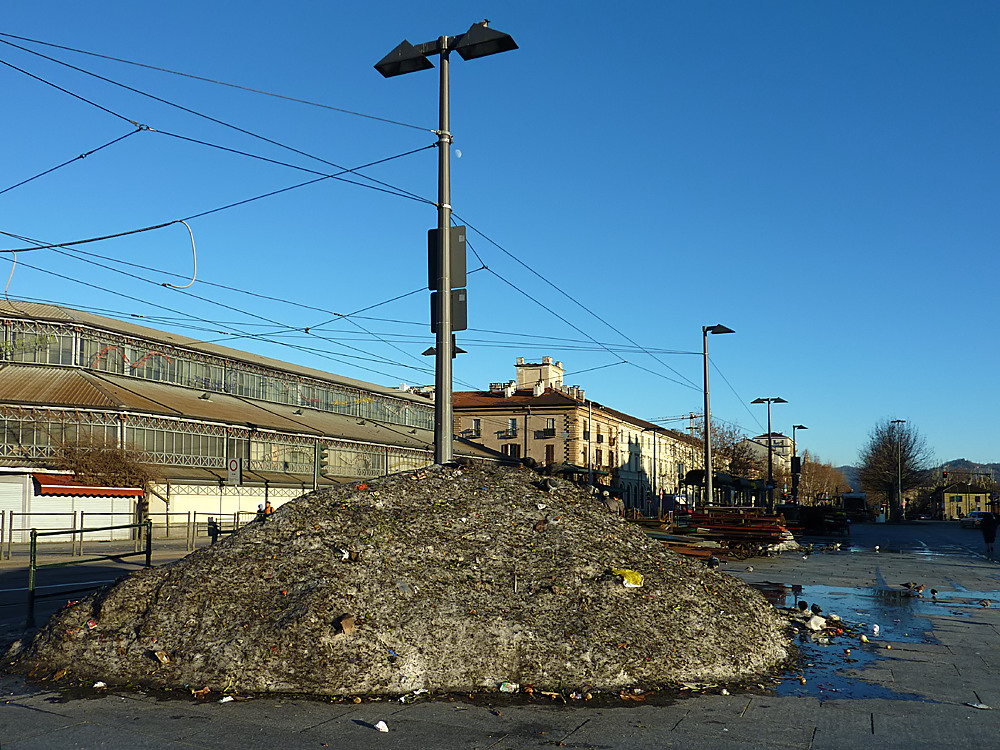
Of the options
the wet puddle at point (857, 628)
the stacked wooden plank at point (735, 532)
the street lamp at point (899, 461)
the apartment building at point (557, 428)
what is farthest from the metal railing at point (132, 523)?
the street lamp at point (899, 461)

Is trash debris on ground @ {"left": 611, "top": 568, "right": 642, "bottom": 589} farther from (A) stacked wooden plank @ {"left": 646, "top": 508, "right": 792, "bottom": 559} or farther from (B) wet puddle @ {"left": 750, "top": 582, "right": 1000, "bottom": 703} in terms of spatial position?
(A) stacked wooden plank @ {"left": 646, "top": 508, "right": 792, "bottom": 559}

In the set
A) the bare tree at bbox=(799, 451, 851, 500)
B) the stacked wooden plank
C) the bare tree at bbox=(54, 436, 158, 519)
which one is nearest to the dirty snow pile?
the stacked wooden plank

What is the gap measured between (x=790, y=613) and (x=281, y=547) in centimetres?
740

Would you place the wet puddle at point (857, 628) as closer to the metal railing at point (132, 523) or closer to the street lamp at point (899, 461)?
the metal railing at point (132, 523)

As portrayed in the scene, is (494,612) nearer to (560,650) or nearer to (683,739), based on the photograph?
(560,650)

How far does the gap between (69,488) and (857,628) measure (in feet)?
103

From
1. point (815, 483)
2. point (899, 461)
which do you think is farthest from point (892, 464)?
point (815, 483)

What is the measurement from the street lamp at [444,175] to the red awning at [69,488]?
27751 mm

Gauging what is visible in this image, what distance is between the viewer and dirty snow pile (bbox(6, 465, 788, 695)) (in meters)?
7.44

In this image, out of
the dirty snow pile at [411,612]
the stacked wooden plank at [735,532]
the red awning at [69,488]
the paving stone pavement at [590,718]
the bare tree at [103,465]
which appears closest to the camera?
the paving stone pavement at [590,718]

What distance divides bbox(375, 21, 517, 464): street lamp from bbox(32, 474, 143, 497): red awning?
2775 cm

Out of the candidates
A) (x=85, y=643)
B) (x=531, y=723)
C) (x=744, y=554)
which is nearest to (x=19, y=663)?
(x=85, y=643)

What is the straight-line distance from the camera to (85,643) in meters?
8.02

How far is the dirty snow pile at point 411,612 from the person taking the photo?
744 centimetres
